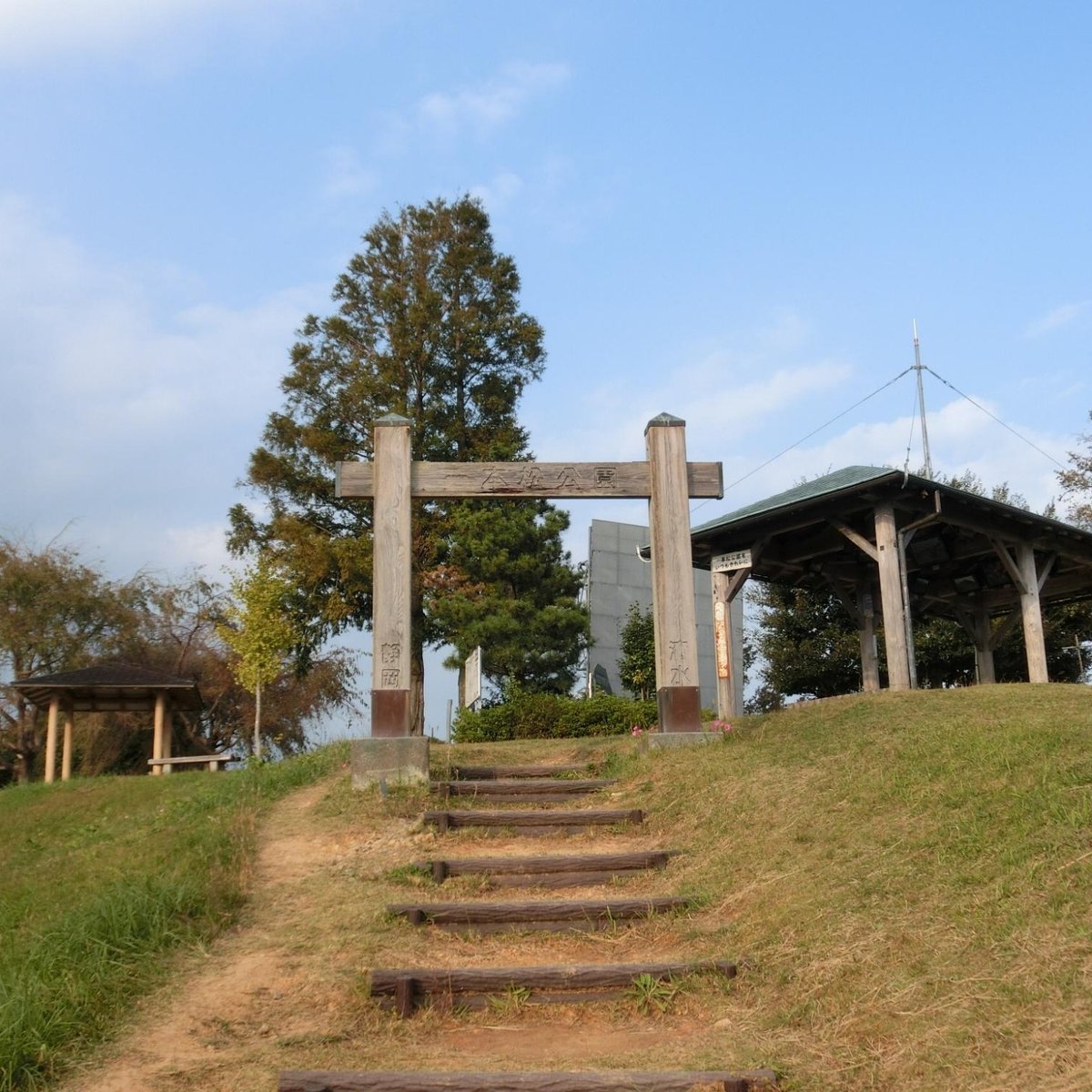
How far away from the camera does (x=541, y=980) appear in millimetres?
5246

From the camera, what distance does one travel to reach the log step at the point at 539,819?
8078 millimetres

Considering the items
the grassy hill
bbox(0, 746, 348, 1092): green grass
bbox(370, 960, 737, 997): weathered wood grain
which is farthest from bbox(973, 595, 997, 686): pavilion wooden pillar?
bbox(370, 960, 737, 997): weathered wood grain

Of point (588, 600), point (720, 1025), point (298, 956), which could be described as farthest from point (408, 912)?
point (588, 600)

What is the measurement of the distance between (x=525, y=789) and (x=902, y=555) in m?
6.98

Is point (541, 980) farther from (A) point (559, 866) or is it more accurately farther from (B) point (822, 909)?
(A) point (559, 866)

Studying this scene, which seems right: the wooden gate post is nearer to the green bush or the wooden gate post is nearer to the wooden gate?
the wooden gate

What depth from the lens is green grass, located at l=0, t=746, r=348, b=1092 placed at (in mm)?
4484

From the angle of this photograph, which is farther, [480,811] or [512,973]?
[480,811]

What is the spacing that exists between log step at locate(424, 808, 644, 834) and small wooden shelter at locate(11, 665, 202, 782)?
→ 11.8 metres

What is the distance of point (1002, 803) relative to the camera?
231 inches

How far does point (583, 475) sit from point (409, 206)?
17.9 metres

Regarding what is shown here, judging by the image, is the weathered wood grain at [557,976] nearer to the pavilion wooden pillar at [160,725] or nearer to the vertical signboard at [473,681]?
the vertical signboard at [473,681]

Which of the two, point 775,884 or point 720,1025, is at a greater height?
point 775,884

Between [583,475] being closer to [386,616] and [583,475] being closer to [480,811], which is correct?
[386,616]
